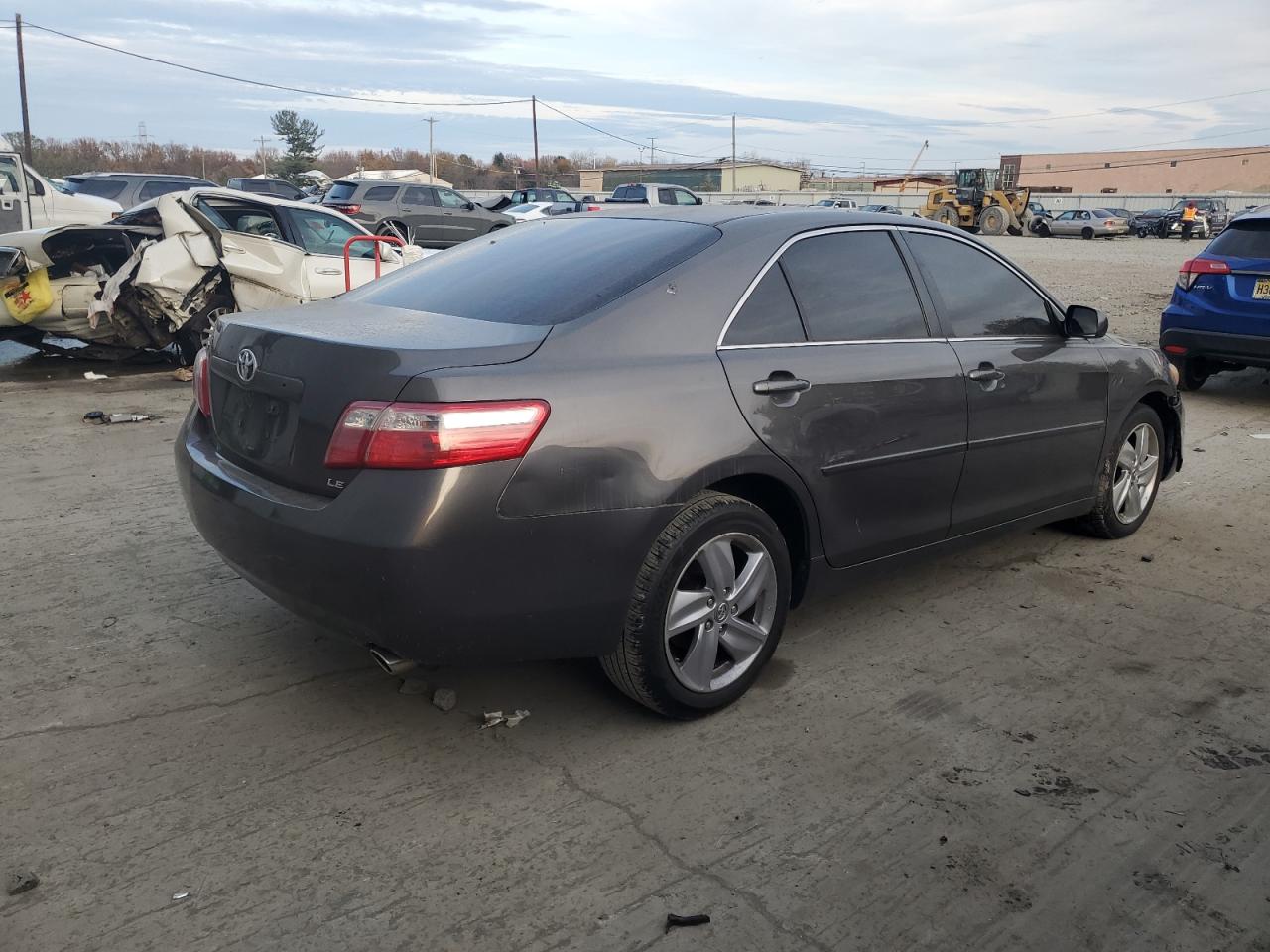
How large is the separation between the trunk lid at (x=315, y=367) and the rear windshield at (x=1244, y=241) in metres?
7.84

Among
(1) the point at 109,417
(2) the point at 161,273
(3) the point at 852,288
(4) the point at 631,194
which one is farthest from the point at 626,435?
(4) the point at 631,194

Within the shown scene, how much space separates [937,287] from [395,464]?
2.50m

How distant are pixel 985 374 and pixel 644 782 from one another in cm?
226

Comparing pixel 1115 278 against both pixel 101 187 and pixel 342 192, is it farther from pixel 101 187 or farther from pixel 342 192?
pixel 101 187

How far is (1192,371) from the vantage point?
9922 mm

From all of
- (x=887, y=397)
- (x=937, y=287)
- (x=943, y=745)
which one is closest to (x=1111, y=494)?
(x=937, y=287)

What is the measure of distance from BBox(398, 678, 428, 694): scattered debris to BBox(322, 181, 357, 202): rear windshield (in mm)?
23363

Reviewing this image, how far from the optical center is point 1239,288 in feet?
28.8

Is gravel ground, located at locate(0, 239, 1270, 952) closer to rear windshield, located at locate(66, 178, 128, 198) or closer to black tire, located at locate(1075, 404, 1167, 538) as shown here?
black tire, located at locate(1075, 404, 1167, 538)

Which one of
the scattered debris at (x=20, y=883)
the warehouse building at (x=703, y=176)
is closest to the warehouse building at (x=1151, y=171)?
the warehouse building at (x=703, y=176)

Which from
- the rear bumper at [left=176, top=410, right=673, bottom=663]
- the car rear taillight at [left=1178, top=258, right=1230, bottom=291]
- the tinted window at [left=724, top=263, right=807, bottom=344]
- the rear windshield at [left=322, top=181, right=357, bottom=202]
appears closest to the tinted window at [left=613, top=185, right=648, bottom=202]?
the rear windshield at [left=322, top=181, right=357, bottom=202]

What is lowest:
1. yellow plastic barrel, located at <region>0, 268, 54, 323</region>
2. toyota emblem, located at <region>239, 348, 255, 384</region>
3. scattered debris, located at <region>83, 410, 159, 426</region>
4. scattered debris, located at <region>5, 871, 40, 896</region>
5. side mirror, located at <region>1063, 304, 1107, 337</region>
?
scattered debris, located at <region>5, 871, 40, 896</region>

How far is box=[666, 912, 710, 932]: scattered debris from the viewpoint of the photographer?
8.28 feet

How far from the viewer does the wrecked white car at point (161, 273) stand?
30.5ft
